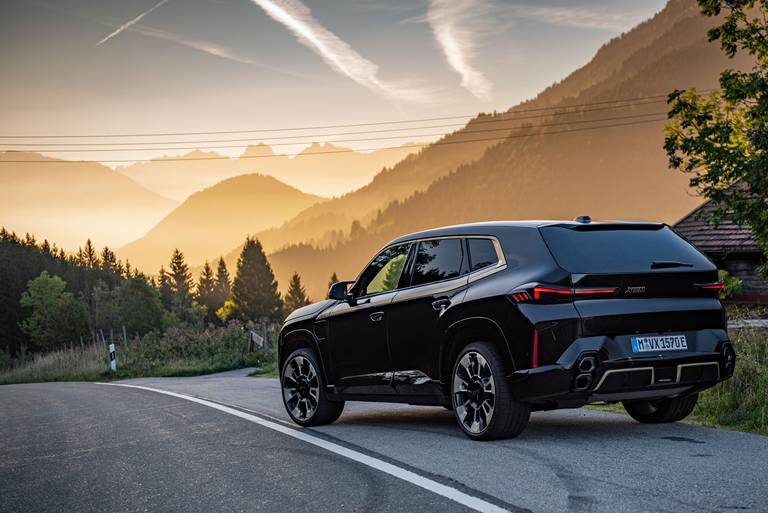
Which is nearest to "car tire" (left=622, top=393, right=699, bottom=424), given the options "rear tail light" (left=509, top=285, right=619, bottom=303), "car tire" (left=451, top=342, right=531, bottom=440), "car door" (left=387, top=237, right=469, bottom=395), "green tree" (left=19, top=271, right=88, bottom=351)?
"car tire" (left=451, top=342, right=531, bottom=440)

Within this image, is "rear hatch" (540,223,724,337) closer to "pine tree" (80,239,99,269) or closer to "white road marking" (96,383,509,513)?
"white road marking" (96,383,509,513)

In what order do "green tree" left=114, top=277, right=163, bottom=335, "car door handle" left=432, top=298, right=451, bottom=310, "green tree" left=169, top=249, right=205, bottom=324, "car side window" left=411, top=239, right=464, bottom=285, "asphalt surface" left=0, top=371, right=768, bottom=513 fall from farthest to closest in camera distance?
"green tree" left=169, top=249, right=205, bottom=324 < "green tree" left=114, top=277, right=163, bottom=335 < "car side window" left=411, top=239, right=464, bottom=285 < "car door handle" left=432, top=298, right=451, bottom=310 < "asphalt surface" left=0, top=371, right=768, bottom=513

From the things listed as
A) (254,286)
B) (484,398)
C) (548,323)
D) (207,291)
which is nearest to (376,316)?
(484,398)

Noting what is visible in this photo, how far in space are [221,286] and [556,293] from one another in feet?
608

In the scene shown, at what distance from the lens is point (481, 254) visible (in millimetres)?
7688

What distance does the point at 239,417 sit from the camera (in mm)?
10406

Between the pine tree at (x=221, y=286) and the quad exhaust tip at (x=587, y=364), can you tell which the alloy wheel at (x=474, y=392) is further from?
the pine tree at (x=221, y=286)

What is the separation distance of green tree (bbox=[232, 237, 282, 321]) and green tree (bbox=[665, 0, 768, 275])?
125 meters

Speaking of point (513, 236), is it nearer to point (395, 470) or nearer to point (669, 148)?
point (395, 470)

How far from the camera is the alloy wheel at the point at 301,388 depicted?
9.40 m

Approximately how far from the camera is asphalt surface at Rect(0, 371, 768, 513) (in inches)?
213

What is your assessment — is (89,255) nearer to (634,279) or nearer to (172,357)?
(172,357)

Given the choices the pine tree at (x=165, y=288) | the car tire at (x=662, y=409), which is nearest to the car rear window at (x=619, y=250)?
the car tire at (x=662, y=409)

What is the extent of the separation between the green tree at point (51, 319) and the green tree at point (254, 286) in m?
28.3
